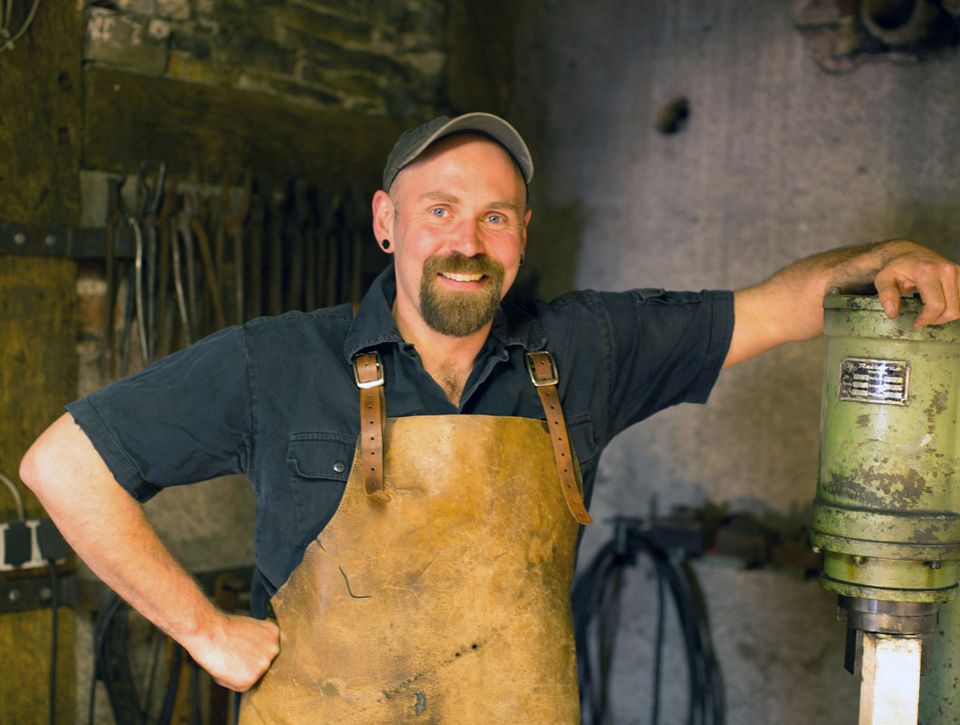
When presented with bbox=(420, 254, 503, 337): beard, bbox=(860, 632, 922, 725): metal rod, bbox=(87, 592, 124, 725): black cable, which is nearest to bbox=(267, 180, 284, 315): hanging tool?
bbox=(87, 592, 124, 725): black cable

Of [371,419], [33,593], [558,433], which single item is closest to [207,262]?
[33,593]

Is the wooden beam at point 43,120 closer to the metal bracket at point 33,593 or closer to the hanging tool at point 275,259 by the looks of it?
the hanging tool at point 275,259

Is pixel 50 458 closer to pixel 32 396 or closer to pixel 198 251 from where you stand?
pixel 32 396

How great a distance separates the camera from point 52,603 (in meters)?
2.78

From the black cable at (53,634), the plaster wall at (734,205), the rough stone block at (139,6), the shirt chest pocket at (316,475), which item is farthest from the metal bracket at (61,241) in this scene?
the plaster wall at (734,205)

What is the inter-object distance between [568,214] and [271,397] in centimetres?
190

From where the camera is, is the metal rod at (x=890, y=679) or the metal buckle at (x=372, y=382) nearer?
the metal rod at (x=890, y=679)

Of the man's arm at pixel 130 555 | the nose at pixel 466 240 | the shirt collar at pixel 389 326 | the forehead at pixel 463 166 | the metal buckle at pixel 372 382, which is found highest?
the forehead at pixel 463 166

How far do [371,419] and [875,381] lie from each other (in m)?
0.86

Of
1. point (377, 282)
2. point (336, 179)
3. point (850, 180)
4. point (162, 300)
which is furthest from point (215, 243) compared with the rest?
point (850, 180)

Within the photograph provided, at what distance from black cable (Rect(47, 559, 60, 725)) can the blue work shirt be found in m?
0.89

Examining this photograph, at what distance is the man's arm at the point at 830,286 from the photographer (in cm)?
181

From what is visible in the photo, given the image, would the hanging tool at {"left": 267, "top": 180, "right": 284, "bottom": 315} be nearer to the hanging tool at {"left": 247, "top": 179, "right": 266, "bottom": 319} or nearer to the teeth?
the hanging tool at {"left": 247, "top": 179, "right": 266, "bottom": 319}

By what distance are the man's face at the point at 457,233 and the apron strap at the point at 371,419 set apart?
0.16 metres
